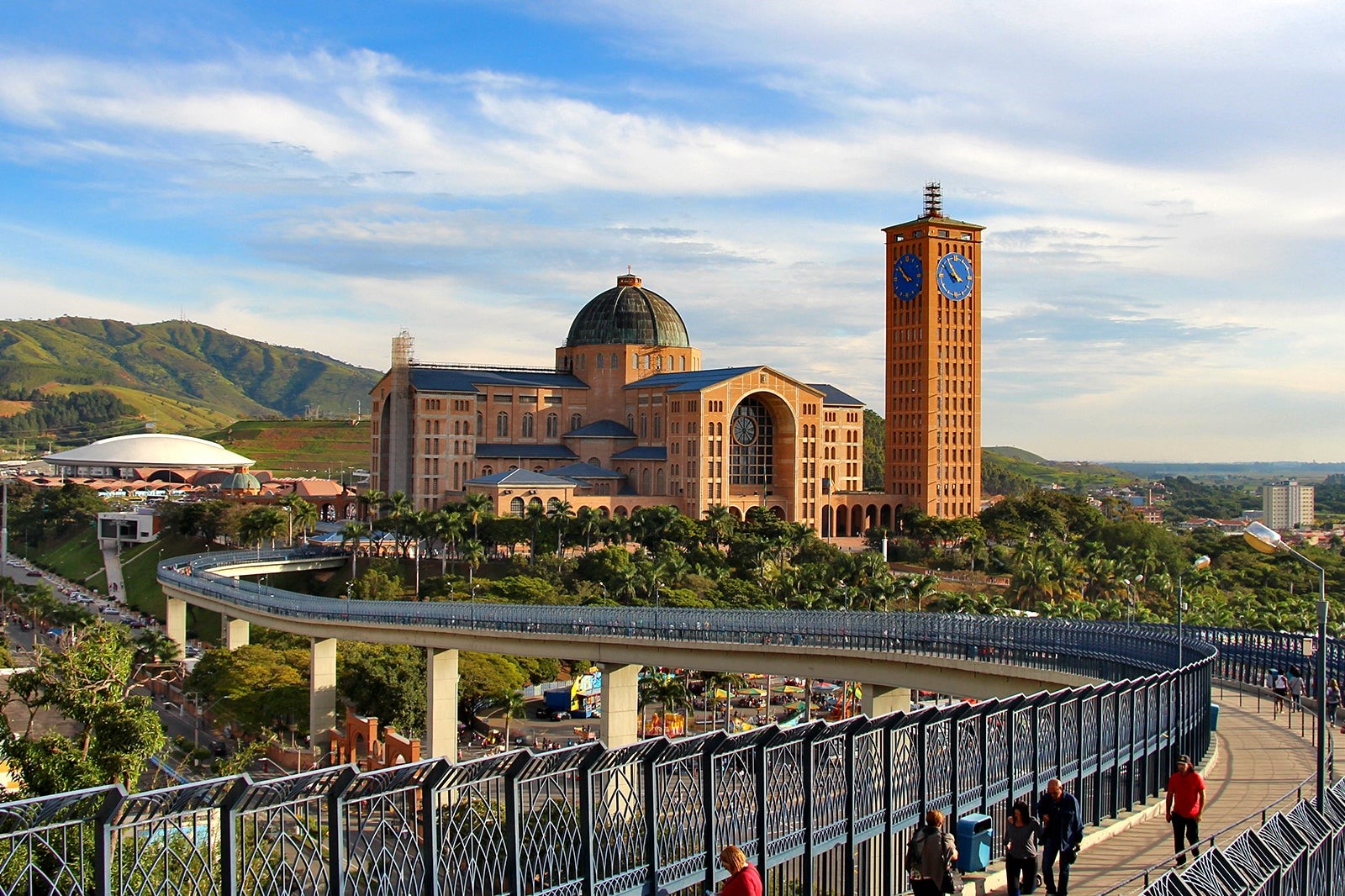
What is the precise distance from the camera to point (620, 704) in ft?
187

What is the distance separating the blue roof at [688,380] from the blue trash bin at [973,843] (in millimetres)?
92444

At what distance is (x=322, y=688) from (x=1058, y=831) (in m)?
56.3

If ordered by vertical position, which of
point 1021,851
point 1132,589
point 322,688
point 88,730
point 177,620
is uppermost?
point 1021,851

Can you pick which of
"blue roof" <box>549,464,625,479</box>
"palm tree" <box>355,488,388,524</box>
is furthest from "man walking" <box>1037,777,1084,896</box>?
"blue roof" <box>549,464,625,479</box>

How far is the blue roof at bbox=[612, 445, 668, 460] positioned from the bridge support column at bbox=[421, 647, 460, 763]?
177 feet

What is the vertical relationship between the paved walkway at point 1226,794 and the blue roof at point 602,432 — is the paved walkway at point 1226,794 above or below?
below

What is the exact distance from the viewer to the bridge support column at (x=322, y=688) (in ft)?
229

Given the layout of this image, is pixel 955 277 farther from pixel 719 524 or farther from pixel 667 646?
pixel 667 646

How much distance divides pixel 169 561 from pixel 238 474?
58.9 meters

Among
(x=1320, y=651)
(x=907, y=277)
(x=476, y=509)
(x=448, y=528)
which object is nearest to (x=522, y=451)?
(x=476, y=509)

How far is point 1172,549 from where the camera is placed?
115562 millimetres

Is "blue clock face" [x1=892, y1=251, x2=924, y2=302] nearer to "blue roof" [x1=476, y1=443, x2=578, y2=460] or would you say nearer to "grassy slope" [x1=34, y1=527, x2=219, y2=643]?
"blue roof" [x1=476, y1=443, x2=578, y2=460]

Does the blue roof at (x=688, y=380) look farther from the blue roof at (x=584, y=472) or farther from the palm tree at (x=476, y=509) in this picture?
the palm tree at (x=476, y=509)

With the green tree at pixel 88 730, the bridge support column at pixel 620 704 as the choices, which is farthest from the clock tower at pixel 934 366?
the green tree at pixel 88 730
